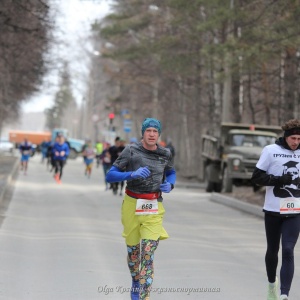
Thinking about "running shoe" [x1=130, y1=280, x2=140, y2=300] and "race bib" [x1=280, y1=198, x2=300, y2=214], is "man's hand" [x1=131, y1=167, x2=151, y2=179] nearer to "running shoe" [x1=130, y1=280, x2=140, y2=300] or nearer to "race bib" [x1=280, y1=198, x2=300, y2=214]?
"running shoe" [x1=130, y1=280, x2=140, y2=300]

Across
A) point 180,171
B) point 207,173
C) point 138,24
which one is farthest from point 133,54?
point 207,173

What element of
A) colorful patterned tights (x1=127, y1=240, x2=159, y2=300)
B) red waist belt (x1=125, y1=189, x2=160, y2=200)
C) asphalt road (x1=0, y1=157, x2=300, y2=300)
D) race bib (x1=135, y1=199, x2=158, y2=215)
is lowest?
asphalt road (x1=0, y1=157, x2=300, y2=300)

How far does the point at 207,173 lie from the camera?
32000 millimetres

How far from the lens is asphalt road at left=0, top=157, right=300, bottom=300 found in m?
9.73

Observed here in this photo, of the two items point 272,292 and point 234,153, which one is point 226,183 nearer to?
point 234,153

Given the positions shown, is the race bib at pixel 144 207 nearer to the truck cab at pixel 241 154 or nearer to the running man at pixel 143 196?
the running man at pixel 143 196

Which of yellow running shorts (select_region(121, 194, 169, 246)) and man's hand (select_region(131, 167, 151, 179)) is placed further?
yellow running shorts (select_region(121, 194, 169, 246))

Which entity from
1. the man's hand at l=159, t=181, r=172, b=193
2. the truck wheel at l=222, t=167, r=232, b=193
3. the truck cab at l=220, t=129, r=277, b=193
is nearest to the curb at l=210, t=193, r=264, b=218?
the truck cab at l=220, t=129, r=277, b=193

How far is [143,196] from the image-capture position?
8.38m

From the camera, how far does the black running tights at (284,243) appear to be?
852 cm

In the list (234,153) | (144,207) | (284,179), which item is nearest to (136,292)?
(144,207)

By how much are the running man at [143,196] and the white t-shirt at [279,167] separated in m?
0.98

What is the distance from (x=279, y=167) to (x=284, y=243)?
747 mm

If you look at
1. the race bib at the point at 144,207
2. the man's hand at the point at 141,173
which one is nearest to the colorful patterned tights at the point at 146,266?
the race bib at the point at 144,207
